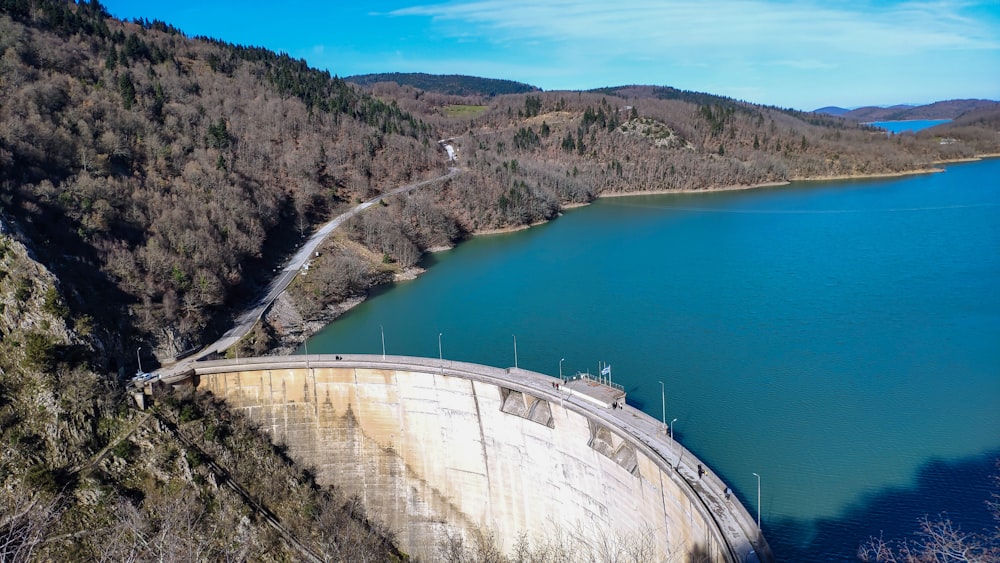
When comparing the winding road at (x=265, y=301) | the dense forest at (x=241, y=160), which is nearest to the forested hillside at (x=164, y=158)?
the dense forest at (x=241, y=160)

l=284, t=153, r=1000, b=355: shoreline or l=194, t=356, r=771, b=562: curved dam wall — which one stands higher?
l=284, t=153, r=1000, b=355: shoreline

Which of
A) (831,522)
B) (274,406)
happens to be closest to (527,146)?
(274,406)

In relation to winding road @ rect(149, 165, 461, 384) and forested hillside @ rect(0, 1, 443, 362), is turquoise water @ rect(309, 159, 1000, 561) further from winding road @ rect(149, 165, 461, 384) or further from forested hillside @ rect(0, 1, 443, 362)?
forested hillside @ rect(0, 1, 443, 362)

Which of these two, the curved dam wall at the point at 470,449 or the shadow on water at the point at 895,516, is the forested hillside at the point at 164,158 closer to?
the curved dam wall at the point at 470,449

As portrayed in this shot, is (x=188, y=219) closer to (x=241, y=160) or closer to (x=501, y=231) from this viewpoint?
(x=241, y=160)

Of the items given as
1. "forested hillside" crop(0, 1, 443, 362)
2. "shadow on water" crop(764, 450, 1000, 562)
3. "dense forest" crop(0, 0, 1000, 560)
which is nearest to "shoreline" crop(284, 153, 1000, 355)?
"dense forest" crop(0, 0, 1000, 560)

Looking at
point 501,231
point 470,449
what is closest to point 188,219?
point 470,449

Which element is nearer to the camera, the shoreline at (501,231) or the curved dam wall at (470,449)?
the curved dam wall at (470,449)
